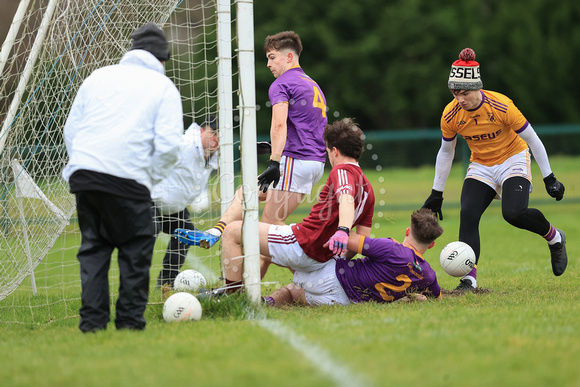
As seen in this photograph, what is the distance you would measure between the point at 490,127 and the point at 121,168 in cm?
368

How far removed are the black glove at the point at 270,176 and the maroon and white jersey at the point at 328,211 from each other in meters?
0.59

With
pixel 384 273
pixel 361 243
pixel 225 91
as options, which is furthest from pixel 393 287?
pixel 225 91

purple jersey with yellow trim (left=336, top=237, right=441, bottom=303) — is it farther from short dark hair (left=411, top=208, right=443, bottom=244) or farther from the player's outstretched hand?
the player's outstretched hand

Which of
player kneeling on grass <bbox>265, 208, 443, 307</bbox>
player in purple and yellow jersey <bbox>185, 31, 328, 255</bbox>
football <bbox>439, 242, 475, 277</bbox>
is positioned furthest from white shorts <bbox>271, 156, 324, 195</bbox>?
football <bbox>439, 242, 475, 277</bbox>

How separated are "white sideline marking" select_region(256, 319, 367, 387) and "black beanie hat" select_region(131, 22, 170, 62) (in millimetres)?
2052

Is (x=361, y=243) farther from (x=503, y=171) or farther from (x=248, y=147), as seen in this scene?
(x=503, y=171)

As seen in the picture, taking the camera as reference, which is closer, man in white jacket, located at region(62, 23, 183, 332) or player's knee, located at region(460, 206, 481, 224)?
man in white jacket, located at region(62, 23, 183, 332)

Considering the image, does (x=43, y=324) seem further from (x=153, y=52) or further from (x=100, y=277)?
(x=153, y=52)

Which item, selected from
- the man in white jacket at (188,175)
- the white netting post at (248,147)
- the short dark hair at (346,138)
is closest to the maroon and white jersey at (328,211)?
the short dark hair at (346,138)

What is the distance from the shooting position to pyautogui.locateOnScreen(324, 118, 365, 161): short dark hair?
574 centimetres

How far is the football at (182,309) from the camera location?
17.1 ft

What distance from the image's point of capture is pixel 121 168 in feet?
14.9

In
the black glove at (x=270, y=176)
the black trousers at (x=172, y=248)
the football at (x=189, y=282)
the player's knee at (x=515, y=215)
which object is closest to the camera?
the black glove at (x=270, y=176)

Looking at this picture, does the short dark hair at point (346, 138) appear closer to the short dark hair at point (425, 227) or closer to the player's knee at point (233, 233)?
the short dark hair at point (425, 227)
